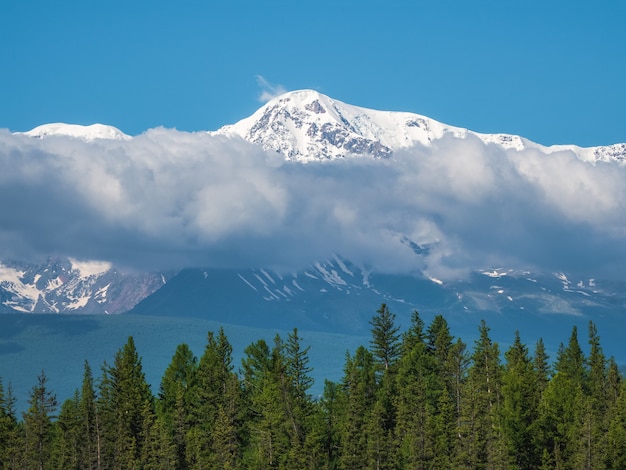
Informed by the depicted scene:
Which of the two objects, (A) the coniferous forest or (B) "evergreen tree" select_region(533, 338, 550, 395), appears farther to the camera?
(B) "evergreen tree" select_region(533, 338, 550, 395)

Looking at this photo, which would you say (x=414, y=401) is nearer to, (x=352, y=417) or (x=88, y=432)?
(x=352, y=417)

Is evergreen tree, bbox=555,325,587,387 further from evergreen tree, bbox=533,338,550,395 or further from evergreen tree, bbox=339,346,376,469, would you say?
evergreen tree, bbox=339,346,376,469

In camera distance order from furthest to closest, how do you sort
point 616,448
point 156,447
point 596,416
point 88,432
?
point 88,432
point 156,447
point 596,416
point 616,448

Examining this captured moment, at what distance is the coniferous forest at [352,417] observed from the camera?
390 feet

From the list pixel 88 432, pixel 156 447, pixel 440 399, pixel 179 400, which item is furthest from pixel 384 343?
pixel 88 432

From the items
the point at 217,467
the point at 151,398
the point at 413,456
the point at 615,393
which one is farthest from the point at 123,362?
the point at 615,393

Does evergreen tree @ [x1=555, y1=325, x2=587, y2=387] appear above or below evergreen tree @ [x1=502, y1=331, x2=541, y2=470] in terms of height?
above

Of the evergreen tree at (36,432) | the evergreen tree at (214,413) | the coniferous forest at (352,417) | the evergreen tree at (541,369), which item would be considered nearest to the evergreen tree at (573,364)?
the coniferous forest at (352,417)

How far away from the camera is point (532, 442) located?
396ft

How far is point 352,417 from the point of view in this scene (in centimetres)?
12369

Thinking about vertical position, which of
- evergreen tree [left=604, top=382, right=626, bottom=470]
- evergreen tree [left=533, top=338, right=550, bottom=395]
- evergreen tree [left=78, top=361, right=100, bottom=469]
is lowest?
evergreen tree [left=604, top=382, right=626, bottom=470]

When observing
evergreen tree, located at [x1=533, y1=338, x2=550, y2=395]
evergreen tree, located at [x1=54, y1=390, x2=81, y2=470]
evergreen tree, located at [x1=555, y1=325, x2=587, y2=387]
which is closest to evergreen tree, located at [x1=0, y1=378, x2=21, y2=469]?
evergreen tree, located at [x1=54, y1=390, x2=81, y2=470]

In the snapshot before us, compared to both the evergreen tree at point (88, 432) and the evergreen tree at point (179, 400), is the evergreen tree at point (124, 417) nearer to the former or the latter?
the evergreen tree at point (88, 432)

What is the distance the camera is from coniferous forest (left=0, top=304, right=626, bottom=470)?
390 feet
